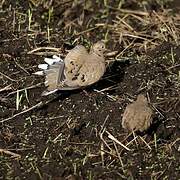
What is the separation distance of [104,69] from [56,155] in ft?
2.59

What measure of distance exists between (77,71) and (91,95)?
0.23 meters

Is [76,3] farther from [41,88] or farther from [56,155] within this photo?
[56,155]

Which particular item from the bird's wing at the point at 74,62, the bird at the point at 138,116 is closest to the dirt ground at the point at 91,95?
the bird at the point at 138,116

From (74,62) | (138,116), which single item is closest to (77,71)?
(74,62)

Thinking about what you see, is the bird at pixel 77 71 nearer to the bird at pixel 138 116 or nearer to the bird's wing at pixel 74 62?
the bird's wing at pixel 74 62

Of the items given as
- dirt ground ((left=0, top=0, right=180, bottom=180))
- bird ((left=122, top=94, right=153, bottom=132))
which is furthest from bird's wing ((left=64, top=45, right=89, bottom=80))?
bird ((left=122, top=94, right=153, bottom=132))

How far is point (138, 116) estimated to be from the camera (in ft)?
13.2

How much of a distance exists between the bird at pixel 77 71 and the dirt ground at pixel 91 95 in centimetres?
13

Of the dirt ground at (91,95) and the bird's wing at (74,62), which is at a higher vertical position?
the bird's wing at (74,62)

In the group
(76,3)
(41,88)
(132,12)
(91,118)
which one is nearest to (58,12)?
(76,3)

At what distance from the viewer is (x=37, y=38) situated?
209 inches

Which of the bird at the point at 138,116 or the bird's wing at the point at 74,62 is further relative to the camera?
the bird's wing at the point at 74,62

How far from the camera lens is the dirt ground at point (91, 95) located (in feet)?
13.0

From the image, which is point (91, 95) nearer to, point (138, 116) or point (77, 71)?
point (77, 71)
